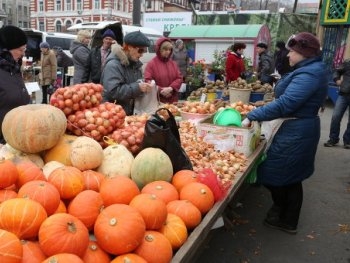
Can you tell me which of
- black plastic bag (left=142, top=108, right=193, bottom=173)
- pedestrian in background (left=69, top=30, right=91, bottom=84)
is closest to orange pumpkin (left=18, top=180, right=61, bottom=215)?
black plastic bag (left=142, top=108, right=193, bottom=173)

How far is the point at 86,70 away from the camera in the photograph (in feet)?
20.7

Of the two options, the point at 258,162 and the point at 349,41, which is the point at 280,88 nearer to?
the point at 258,162

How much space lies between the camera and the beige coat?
1058cm

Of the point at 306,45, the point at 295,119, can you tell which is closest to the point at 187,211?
the point at 295,119

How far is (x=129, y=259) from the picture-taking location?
159 cm

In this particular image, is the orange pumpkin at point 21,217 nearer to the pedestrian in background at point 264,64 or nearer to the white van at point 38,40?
the pedestrian in background at point 264,64

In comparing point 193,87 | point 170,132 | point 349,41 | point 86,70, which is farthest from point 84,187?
point 349,41

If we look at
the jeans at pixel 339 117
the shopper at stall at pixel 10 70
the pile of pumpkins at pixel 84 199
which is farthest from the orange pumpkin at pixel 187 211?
the jeans at pixel 339 117

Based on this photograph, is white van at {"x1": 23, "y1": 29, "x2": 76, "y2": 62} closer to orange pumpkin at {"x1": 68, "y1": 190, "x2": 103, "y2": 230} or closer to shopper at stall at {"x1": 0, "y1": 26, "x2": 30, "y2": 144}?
shopper at stall at {"x1": 0, "y1": 26, "x2": 30, "y2": 144}

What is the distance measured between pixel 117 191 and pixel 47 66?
9628mm

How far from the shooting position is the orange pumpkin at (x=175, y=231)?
6.12ft

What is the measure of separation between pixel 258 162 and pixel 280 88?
772mm

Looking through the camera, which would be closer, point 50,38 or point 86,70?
point 86,70

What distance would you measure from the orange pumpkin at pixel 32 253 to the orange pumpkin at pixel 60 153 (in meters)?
0.87
